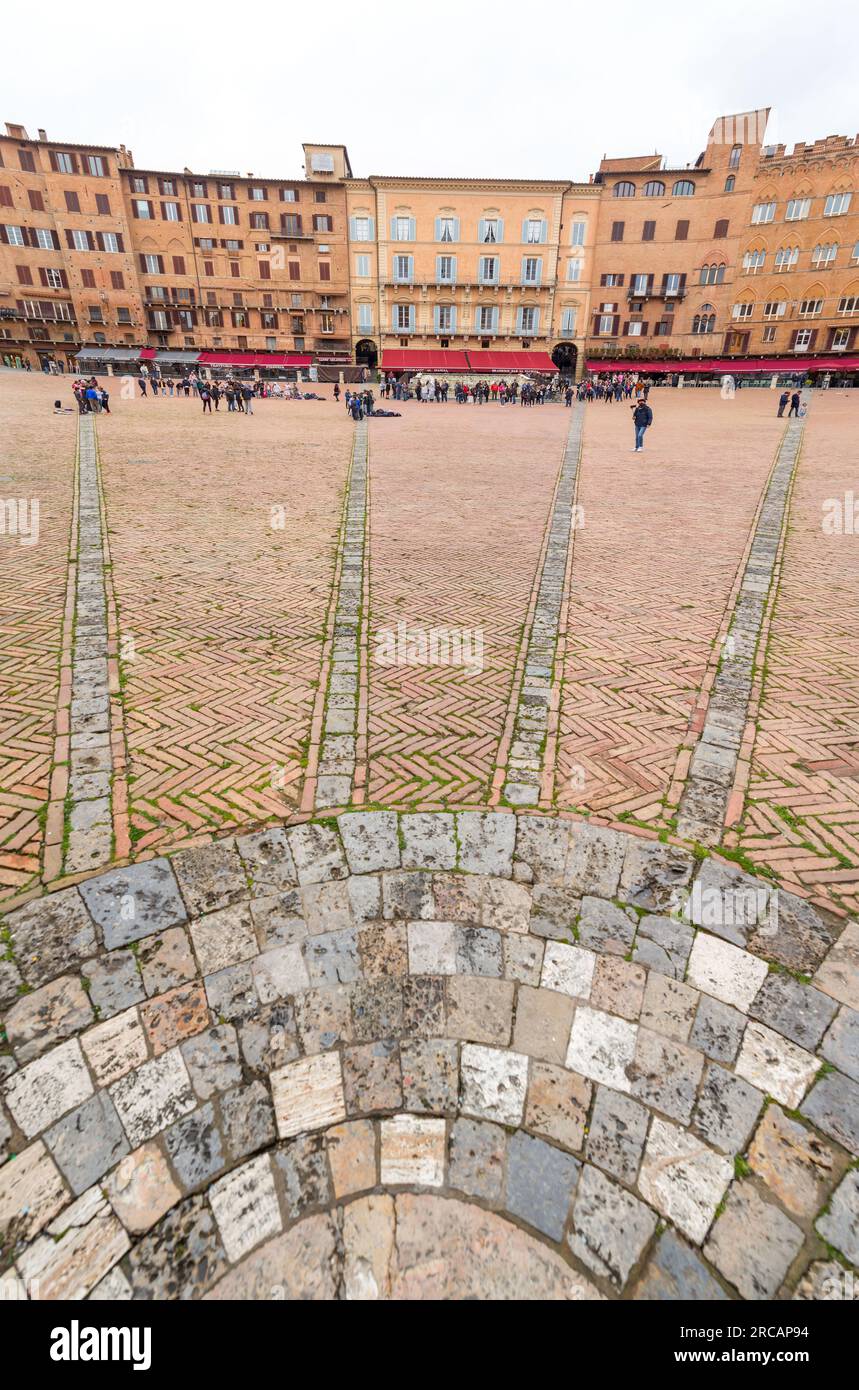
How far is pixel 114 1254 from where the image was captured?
201 centimetres

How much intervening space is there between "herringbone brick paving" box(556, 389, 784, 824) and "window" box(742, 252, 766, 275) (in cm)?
3375

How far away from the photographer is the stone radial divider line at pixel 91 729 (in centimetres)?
351

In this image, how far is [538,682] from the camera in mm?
5219

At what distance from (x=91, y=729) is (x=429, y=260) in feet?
149

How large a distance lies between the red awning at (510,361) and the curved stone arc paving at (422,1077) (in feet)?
142

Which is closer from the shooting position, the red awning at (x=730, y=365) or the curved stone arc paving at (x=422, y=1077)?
the curved stone arc paving at (x=422, y=1077)

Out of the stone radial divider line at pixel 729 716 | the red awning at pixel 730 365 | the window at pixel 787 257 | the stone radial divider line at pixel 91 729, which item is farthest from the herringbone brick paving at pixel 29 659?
the window at pixel 787 257

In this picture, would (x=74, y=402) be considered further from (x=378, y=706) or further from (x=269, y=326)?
(x=378, y=706)

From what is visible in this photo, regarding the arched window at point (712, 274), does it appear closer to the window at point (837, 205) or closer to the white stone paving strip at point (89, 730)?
the window at point (837, 205)

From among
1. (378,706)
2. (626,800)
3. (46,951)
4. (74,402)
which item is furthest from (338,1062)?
(74,402)

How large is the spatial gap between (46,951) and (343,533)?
23.5ft

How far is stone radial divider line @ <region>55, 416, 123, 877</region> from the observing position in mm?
3506

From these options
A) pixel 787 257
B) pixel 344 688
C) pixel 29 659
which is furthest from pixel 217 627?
pixel 787 257

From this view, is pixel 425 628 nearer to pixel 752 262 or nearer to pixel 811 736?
pixel 811 736
